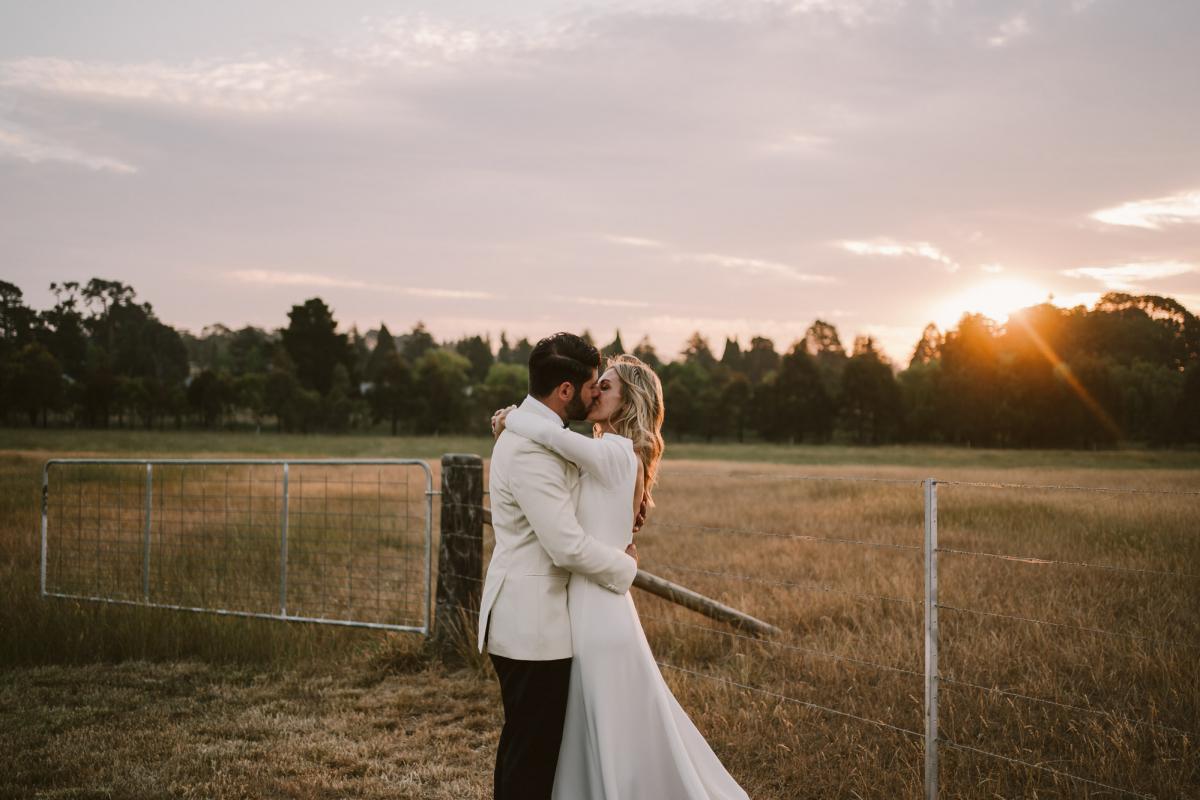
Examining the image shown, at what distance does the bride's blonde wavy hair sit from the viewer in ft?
12.4

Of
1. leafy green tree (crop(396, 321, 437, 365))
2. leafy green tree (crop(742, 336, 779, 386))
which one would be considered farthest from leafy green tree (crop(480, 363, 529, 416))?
leafy green tree (crop(742, 336, 779, 386))

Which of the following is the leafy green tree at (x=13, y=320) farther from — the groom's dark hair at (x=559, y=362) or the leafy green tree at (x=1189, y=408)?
the leafy green tree at (x=1189, y=408)

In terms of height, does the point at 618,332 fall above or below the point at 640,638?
above

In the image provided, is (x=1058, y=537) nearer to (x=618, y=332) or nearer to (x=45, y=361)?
(x=45, y=361)

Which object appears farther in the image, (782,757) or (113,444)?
(113,444)

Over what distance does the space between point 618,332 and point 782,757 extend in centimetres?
14396

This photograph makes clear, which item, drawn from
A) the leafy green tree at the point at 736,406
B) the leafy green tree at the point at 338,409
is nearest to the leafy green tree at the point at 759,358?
the leafy green tree at the point at 736,406

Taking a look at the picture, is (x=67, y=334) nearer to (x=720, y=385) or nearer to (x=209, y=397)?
(x=209, y=397)

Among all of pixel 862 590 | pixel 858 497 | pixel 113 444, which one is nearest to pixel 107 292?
pixel 113 444

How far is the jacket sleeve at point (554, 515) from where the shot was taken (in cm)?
321

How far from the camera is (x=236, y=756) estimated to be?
5391 millimetres

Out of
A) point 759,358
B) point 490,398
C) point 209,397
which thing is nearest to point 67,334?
point 209,397

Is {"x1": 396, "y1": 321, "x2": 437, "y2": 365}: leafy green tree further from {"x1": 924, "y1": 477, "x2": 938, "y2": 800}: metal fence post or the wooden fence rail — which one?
{"x1": 924, "y1": 477, "x2": 938, "y2": 800}: metal fence post

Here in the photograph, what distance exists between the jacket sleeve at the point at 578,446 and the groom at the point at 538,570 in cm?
5
